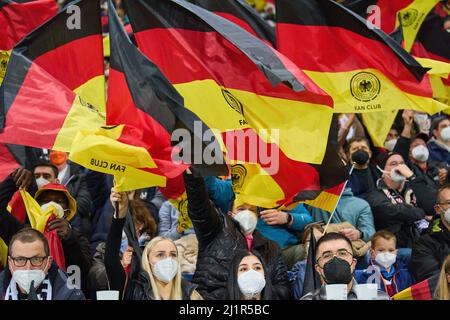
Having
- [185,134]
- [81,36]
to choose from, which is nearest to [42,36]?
[81,36]

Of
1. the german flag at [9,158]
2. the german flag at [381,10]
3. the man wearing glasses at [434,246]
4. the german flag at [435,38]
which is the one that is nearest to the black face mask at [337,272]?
the man wearing glasses at [434,246]

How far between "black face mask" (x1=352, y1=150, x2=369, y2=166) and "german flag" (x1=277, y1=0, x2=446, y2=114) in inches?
52.1

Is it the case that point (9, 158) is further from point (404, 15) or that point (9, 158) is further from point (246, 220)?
point (404, 15)

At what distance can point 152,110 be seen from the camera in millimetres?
10141

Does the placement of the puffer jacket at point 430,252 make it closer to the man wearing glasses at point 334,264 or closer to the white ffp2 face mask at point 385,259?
the white ffp2 face mask at point 385,259

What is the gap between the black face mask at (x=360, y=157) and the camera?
41.7 feet

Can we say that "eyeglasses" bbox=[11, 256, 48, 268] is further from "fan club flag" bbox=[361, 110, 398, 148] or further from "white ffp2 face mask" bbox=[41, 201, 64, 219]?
"fan club flag" bbox=[361, 110, 398, 148]

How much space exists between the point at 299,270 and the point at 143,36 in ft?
7.87

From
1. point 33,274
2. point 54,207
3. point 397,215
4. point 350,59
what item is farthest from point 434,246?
point 33,274

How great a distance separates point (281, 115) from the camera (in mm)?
10703

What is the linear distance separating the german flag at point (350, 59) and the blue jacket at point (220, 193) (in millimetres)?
1233

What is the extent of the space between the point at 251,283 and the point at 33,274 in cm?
Answer: 166

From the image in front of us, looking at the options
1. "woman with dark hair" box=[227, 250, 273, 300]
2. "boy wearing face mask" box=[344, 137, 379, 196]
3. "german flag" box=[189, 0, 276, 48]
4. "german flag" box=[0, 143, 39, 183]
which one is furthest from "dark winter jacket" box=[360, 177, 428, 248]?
"german flag" box=[0, 143, 39, 183]
